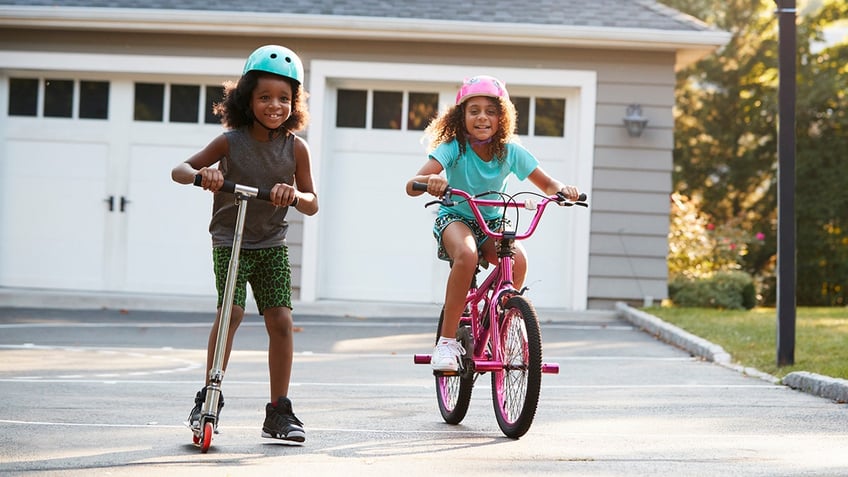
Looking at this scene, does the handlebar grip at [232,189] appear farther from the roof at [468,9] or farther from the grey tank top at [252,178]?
the roof at [468,9]

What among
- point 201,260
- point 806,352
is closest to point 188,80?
point 201,260

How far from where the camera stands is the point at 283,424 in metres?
5.23

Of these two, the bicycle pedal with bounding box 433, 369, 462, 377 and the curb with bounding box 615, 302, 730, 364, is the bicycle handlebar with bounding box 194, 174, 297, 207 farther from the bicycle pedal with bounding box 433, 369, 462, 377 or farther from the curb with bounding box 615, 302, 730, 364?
the curb with bounding box 615, 302, 730, 364

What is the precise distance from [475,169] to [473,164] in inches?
1.0

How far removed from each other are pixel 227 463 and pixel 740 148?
20.3 m

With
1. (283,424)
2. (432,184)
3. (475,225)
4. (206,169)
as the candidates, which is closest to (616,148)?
(475,225)

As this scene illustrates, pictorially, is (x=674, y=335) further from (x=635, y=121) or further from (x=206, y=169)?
(x=206, y=169)

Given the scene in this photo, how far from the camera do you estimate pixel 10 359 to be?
29.0ft

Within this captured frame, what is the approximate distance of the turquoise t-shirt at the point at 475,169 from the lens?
6.02 m

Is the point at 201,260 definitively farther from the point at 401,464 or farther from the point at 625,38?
the point at 401,464

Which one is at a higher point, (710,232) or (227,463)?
(710,232)

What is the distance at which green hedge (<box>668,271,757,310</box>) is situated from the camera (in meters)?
13.9

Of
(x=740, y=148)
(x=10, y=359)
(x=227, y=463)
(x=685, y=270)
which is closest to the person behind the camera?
(x=227, y=463)

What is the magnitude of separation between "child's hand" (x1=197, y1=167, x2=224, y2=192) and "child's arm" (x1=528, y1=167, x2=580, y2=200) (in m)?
1.69
